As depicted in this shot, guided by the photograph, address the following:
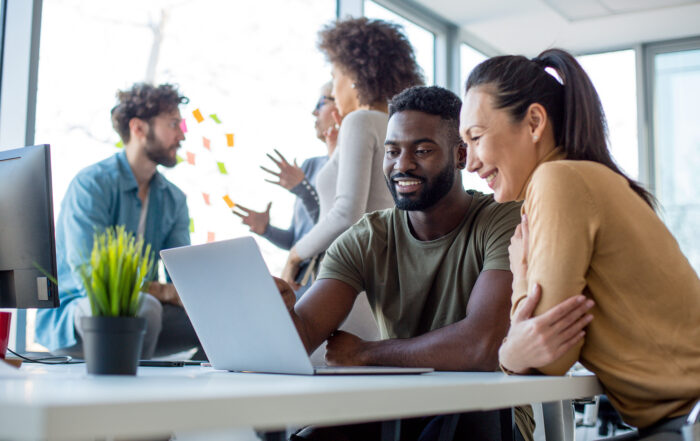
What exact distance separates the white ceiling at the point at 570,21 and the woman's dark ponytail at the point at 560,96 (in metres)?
3.93

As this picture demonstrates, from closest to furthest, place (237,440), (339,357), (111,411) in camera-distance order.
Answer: (111,411), (237,440), (339,357)

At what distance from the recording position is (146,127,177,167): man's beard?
335 centimetres

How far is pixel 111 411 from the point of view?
1.96ft

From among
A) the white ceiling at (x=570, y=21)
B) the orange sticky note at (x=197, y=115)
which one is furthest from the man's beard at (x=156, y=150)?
the white ceiling at (x=570, y=21)

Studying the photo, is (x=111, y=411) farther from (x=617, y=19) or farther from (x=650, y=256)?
(x=617, y=19)

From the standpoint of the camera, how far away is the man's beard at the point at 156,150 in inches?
132

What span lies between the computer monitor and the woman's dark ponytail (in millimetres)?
849

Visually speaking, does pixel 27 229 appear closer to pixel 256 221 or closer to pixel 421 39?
pixel 256 221

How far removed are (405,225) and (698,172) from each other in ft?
15.4

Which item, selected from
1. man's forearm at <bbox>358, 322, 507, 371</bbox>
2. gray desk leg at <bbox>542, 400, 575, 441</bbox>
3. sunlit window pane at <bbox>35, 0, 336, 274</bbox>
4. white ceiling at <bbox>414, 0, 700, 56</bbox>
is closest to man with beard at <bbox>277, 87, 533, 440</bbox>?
man's forearm at <bbox>358, 322, 507, 371</bbox>

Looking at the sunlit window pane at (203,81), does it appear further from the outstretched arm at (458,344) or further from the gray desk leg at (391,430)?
the gray desk leg at (391,430)

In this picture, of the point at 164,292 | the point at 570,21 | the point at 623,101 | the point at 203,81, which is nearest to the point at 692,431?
the point at 164,292

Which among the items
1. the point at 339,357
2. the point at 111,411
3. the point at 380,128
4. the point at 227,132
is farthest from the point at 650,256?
the point at 227,132

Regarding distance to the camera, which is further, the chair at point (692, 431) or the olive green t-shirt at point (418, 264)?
the olive green t-shirt at point (418, 264)
